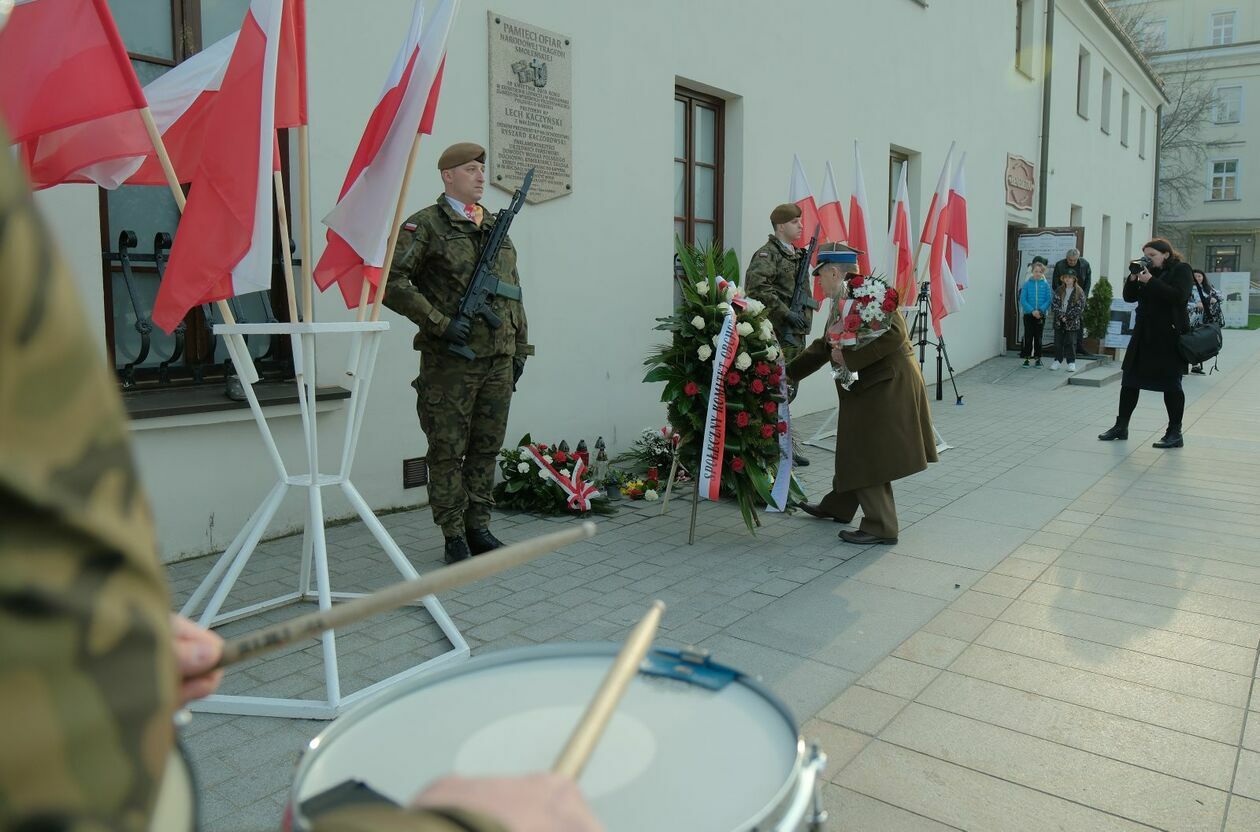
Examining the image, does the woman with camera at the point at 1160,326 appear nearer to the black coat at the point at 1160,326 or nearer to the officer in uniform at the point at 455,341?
the black coat at the point at 1160,326

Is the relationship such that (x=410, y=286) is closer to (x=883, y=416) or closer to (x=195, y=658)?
(x=883, y=416)

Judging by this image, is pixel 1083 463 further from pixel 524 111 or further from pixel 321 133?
pixel 321 133

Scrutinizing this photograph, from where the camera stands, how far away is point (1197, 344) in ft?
28.8

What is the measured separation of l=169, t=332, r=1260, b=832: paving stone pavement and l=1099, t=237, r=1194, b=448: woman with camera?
183 centimetres

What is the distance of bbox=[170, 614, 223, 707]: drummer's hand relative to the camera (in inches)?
36.4

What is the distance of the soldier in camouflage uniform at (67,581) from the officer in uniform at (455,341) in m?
4.26

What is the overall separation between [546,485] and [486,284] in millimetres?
1799

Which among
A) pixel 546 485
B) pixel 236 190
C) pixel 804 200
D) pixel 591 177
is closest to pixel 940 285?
pixel 804 200

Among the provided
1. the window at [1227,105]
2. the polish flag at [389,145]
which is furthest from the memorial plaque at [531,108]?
the window at [1227,105]

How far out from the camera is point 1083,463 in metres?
8.27

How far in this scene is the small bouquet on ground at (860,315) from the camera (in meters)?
5.36

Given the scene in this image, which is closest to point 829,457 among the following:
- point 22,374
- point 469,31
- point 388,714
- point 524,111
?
point 524,111

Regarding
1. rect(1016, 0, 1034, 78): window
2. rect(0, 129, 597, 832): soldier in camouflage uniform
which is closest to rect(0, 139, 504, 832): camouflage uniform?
rect(0, 129, 597, 832): soldier in camouflage uniform

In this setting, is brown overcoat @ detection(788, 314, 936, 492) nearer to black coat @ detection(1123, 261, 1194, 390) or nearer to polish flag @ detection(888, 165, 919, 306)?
polish flag @ detection(888, 165, 919, 306)
